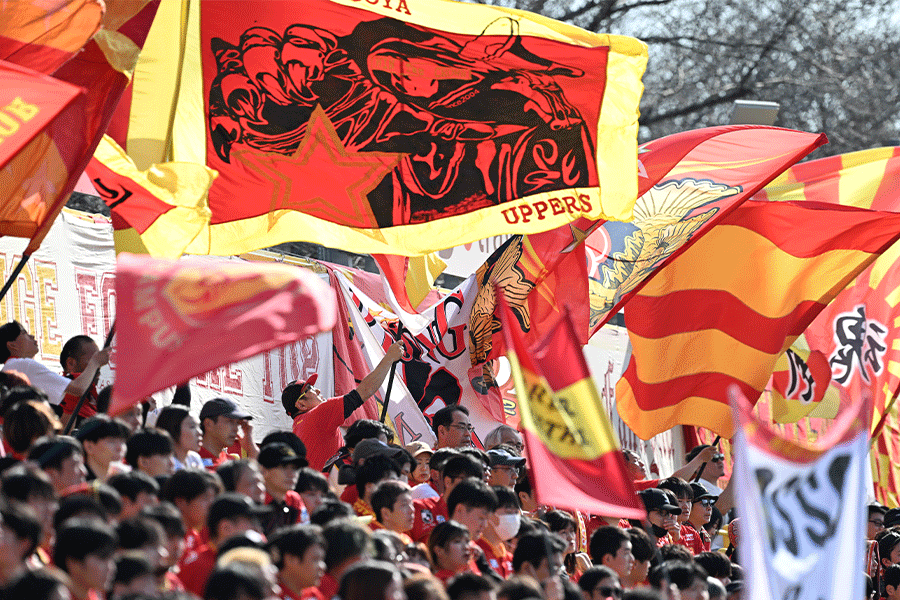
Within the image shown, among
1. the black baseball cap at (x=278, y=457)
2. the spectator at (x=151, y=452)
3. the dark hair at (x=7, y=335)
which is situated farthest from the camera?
the dark hair at (x=7, y=335)

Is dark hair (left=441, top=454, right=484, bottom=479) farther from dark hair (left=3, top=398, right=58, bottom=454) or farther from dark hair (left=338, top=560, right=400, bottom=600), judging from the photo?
dark hair (left=338, top=560, right=400, bottom=600)

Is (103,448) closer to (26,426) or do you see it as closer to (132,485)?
(26,426)

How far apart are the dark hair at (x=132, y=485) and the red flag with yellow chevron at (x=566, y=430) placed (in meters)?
1.42

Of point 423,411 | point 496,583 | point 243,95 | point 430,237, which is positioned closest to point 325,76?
point 243,95

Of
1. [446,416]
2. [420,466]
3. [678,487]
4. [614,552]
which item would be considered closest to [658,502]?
[678,487]

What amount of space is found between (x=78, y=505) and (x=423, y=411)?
502 cm

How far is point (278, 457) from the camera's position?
5.93 metres

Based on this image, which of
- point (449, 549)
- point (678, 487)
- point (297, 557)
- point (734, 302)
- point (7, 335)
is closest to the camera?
point (297, 557)

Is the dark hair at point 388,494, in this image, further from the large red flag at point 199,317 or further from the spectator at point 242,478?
the large red flag at point 199,317

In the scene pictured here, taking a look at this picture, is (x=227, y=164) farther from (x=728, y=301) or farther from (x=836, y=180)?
(x=836, y=180)

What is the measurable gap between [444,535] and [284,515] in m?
0.68

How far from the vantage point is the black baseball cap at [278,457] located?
5.92 meters

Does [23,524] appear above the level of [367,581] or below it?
above

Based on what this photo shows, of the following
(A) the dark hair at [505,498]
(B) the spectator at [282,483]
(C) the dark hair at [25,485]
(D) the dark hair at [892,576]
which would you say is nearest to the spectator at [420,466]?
(A) the dark hair at [505,498]
